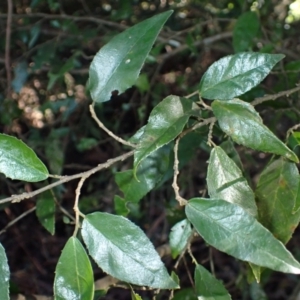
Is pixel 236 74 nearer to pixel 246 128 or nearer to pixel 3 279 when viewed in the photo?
pixel 246 128

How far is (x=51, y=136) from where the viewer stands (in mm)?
1394

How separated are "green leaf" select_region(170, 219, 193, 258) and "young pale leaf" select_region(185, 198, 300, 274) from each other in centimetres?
26

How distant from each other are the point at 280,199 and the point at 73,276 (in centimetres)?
28

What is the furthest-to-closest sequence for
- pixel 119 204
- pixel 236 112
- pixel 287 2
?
pixel 287 2 → pixel 119 204 → pixel 236 112

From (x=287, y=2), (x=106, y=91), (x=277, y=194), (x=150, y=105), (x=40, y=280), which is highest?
(x=106, y=91)

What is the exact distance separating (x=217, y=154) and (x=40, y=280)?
103 centimetres

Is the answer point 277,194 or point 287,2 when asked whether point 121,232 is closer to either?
point 277,194

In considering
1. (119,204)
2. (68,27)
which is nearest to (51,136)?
(68,27)

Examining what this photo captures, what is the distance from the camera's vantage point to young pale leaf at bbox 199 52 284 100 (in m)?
0.59

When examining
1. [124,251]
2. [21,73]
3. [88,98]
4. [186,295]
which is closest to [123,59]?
[124,251]

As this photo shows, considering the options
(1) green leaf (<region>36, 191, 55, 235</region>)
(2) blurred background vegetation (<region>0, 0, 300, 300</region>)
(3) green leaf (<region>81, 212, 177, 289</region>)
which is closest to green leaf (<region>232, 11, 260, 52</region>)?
(2) blurred background vegetation (<region>0, 0, 300, 300</region>)

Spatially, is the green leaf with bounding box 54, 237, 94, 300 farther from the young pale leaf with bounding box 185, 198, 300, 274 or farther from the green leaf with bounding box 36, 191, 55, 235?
the green leaf with bounding box 36, 191, 55, 235

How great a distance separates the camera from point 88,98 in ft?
4.37

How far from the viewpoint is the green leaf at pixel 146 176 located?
28.2 inches
